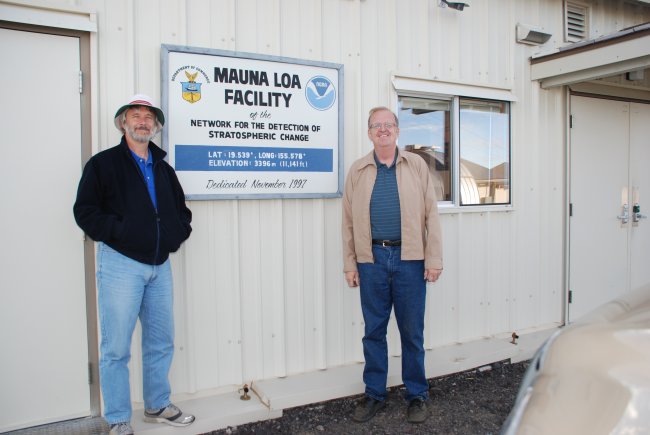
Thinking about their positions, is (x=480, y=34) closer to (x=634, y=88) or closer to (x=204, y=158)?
(x=634, y=88)

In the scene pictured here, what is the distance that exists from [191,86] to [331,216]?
4.92 feet

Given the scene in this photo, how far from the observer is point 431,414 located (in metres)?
3.79

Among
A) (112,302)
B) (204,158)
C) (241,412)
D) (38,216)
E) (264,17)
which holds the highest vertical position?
(264,17)

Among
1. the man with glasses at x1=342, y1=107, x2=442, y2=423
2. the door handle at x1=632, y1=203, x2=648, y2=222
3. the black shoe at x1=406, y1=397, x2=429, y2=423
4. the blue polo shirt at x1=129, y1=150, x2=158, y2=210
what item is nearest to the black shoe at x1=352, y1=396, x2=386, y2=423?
the man with glasses at x1=342, y1=107, x2=442, y2=423

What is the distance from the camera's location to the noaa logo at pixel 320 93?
412 centimetres

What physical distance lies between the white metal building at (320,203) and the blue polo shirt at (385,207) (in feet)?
2.40

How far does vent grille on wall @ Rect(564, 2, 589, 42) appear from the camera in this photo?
571cm

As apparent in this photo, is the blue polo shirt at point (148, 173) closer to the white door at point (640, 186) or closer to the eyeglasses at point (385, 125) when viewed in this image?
the eyeglasses at point (385, 125)

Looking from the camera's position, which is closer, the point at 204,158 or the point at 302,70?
the point at 204,158

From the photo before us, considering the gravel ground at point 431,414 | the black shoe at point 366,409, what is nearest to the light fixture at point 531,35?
the gravel ground at point 431,414

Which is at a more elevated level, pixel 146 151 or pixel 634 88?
pixel 634 88

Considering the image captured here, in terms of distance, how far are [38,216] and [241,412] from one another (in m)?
1.86

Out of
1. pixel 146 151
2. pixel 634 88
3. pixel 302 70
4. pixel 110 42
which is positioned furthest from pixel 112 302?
pixel 634 88

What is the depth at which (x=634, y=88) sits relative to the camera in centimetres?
604
